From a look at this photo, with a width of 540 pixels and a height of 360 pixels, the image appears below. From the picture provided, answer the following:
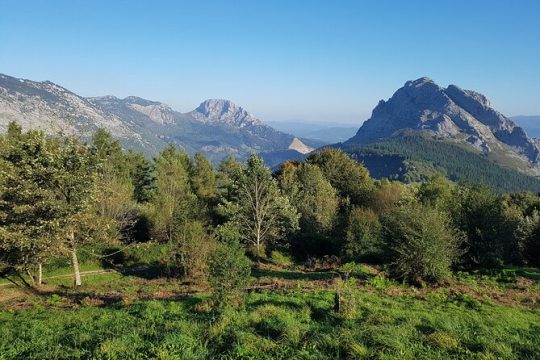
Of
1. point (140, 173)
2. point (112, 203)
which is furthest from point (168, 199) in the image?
point (140, 173)

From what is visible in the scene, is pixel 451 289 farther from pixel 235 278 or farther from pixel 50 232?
pixel 50 232

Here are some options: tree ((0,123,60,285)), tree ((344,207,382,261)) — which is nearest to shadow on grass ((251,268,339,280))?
tree ((344,207,382,261))

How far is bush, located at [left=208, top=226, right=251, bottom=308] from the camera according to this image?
20.2 metres

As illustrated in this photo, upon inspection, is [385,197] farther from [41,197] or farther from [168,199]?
[41,197]

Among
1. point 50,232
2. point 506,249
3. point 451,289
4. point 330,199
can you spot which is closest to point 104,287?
point 50,232

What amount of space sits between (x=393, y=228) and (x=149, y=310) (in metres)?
22.3

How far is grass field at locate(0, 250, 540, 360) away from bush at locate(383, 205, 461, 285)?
2.29 m

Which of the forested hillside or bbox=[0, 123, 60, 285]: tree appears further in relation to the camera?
bbox=[0, 123, 60, 285]: tree

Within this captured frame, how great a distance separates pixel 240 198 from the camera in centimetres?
5056

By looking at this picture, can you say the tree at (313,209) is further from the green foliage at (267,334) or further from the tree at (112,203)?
the green foliage at (267,334)

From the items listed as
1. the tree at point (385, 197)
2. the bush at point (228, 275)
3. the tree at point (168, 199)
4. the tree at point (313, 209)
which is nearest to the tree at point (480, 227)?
the tree at point (313, 209)

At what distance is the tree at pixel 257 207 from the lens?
160 feet

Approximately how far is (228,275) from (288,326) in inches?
266

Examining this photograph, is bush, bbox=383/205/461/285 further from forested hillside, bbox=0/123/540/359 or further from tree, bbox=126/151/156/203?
tree, bbox=126/151/156/203
